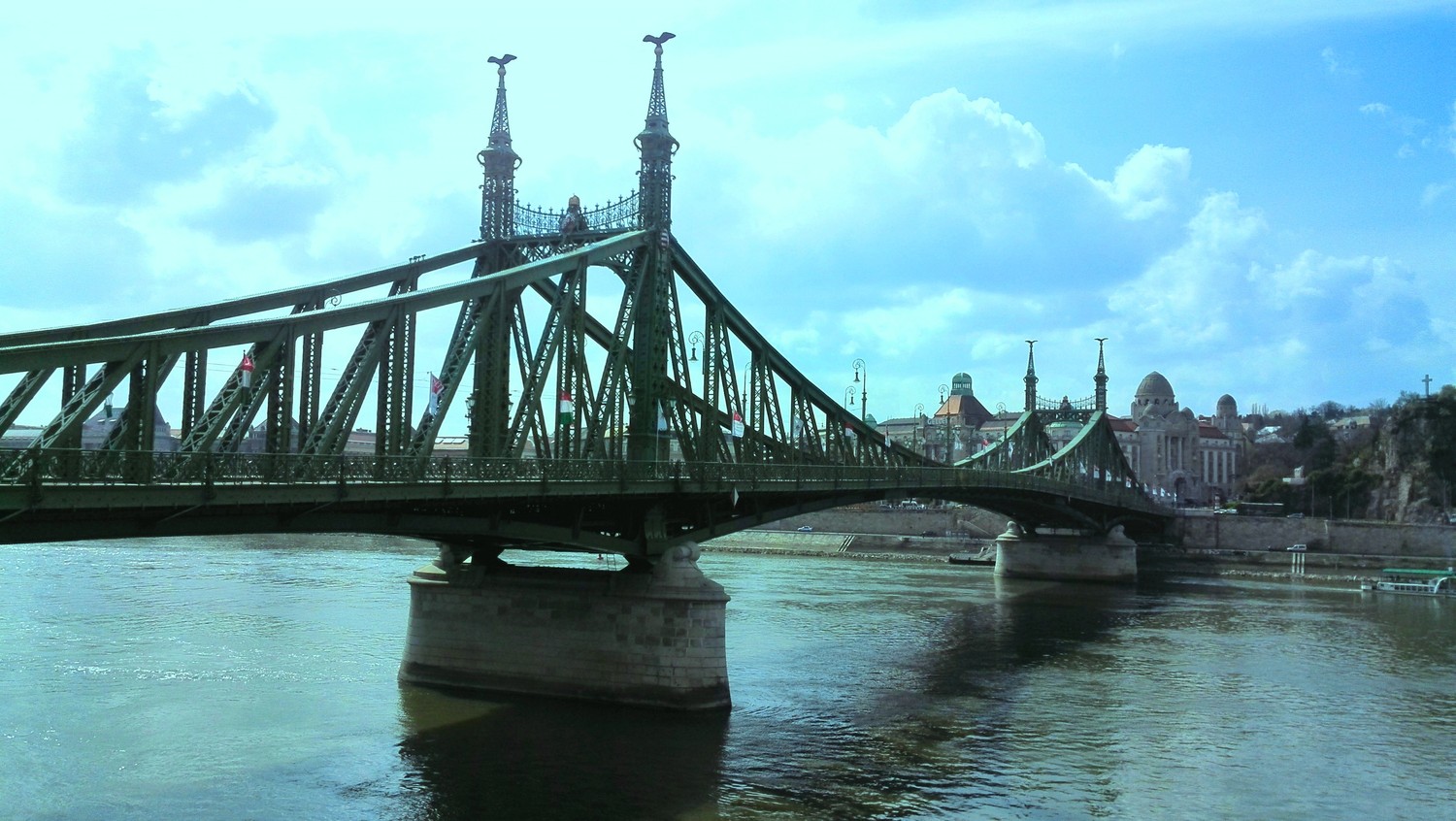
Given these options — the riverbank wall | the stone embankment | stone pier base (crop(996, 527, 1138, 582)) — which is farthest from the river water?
the riverbank wall

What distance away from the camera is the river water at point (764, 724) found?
25.2m

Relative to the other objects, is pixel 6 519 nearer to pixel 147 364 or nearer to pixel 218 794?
pixel 147 364

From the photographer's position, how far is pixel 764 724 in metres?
32.2

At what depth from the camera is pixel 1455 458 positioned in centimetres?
11825

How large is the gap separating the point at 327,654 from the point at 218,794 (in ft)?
56.4

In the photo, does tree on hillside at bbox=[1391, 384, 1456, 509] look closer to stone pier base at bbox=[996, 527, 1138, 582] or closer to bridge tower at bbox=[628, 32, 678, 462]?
stone pier base at bbox=[996, 527, 1138, 582]

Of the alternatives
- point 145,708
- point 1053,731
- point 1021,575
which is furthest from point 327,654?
point 1021,575

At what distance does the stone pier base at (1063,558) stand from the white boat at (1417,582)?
15749mm

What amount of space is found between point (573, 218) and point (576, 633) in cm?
1380

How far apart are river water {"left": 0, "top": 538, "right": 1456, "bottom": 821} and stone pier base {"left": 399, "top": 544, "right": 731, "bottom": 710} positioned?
93 centimetres

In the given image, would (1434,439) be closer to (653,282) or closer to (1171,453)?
(1171,453)

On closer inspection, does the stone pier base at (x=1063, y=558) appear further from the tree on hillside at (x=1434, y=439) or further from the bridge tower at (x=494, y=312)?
the bridge tower at (x=494, y=312)

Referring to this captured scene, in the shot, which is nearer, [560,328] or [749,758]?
[749,758]

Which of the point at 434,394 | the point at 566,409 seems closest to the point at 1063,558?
the point at 566,409
